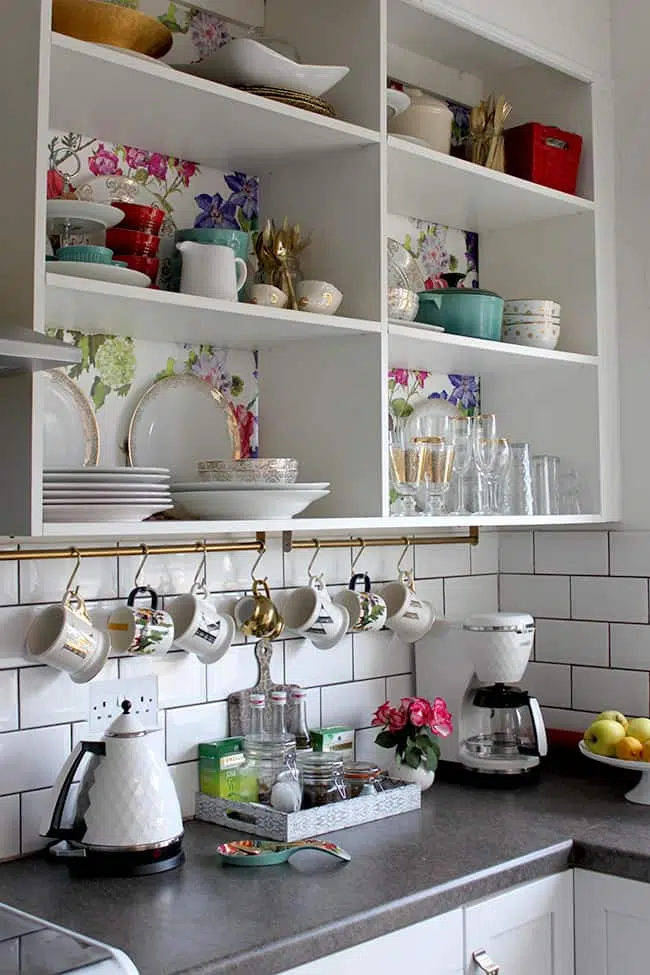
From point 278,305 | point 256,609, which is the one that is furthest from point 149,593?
point 278,305

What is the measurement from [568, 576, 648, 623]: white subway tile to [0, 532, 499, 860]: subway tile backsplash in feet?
0.77

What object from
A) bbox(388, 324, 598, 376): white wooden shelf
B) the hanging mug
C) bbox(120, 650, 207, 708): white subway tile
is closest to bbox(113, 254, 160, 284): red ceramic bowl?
bbox(388, 324, 598, 376): white wooden shelf

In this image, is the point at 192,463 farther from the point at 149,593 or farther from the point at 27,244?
the point at 27,244

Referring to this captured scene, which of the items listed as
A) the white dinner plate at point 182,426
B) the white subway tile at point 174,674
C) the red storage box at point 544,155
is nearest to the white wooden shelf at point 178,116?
the white dinner plate at point 182,426

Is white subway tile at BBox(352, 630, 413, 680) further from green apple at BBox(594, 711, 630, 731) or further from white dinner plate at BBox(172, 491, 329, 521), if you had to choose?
white dinner plate at BBox(172, 491, 329, 521)

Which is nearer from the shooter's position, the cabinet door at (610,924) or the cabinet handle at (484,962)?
the cabinet handle at (484,962)

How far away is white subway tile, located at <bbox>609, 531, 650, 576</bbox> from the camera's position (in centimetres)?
266

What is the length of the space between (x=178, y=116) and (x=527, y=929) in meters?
1.50

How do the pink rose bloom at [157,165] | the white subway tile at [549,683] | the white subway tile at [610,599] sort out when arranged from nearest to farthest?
1. the pink rose bloom at [157,165]
2. the white subway tile at [610,599]
3. the white subway tile at [549,683]

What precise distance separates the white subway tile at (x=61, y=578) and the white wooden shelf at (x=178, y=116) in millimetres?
725

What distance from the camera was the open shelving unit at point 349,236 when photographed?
1.73 meters

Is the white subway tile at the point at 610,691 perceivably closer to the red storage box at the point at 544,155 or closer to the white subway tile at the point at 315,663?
the white subway tile at the point at 315,663

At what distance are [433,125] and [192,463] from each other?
0.88 m

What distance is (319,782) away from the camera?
85.4 inches
